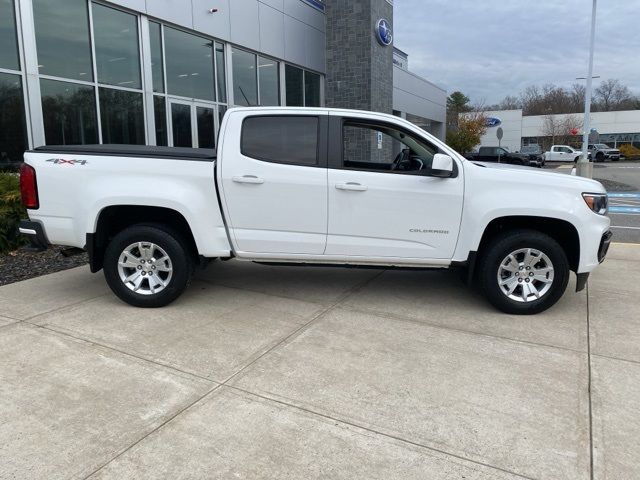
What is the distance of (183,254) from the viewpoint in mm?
5008

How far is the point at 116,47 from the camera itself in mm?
12180

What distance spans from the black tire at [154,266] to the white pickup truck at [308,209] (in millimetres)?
13

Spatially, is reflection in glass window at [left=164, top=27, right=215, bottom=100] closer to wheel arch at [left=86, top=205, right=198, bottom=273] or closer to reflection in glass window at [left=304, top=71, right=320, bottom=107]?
reflection in glass window at [left=304, top=71, right=320, bottom=107]

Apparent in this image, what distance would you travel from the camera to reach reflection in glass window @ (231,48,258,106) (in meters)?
16.2

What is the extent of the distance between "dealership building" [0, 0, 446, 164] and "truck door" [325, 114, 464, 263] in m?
8.07

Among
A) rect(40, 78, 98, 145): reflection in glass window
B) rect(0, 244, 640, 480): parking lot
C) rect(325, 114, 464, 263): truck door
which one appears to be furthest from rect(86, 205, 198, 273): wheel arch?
rect(40, 78, 98, 145): reflection in glass window

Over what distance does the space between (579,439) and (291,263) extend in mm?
3035

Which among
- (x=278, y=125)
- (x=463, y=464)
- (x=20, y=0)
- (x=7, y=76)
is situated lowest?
(x=463, y=464)

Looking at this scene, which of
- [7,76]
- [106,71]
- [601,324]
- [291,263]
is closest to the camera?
[601,324]

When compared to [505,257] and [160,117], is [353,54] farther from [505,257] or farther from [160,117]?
[505,257]

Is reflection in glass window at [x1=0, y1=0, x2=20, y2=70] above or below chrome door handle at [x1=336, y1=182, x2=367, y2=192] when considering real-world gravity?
above

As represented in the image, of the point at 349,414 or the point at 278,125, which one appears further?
the point at 278,125

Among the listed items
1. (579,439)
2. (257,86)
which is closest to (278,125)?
(579,439)

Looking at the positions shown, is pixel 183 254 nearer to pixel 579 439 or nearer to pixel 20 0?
pixel 579 439
